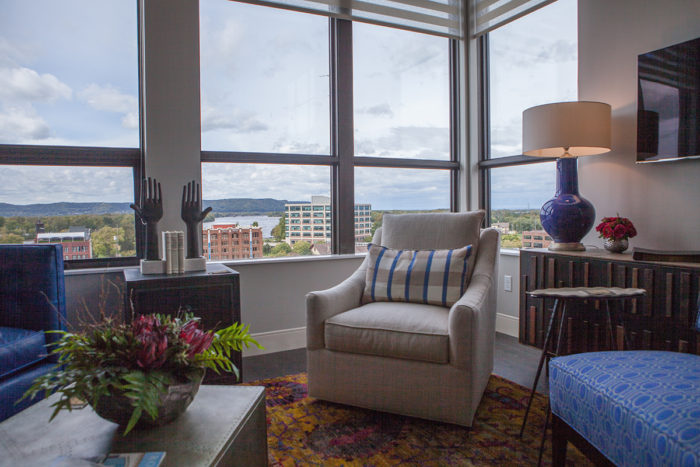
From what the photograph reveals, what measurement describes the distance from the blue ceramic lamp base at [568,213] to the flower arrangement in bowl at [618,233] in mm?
153

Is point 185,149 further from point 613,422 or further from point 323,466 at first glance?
point 613,422

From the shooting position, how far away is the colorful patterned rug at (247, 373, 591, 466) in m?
1.63

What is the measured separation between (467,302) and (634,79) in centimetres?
171

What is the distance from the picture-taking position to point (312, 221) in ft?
10.7

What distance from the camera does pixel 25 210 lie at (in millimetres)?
2521

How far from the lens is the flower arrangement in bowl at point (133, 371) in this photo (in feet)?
3.16

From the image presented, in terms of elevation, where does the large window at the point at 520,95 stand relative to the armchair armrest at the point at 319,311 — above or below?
above

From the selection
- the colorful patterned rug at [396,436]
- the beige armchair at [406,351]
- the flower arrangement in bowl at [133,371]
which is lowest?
the colorful patterned rug at [396,436]

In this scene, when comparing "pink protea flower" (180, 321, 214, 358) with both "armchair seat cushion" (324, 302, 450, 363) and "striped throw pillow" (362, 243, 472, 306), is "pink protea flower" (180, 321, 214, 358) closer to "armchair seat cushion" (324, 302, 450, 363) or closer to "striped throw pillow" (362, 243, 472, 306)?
"armchair seat cushion" (324, 302, 450, 363)

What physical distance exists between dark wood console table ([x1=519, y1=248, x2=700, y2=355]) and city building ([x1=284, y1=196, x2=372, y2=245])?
1253mm

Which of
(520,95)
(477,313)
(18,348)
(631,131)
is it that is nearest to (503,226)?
(520,95)

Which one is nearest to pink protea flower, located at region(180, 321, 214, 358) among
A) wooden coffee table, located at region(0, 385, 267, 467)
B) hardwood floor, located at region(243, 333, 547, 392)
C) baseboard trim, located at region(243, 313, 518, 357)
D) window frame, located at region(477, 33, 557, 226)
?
wooden coffee table, located at region(0, 385, 267, 467)

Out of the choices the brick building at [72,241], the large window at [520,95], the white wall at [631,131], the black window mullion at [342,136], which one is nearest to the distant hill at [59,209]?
the brick building at [72,241]

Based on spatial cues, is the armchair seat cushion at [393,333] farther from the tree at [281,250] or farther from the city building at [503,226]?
the city building at [503,226]
